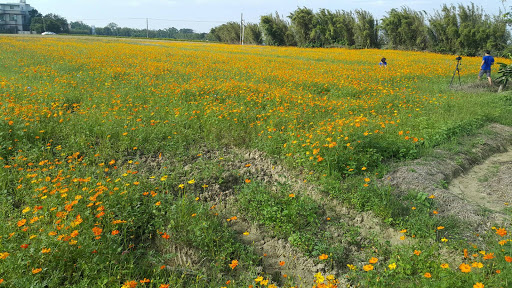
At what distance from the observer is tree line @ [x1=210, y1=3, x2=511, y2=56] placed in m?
28.6

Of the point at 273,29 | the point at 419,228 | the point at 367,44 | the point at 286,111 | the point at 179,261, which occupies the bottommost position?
the point at 179,261

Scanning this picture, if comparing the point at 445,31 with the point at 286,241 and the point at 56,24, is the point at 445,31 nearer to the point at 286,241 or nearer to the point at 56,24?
the point at 286,241

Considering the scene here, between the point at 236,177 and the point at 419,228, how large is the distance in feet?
8.22

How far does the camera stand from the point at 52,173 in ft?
14.1

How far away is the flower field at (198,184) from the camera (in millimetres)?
2771

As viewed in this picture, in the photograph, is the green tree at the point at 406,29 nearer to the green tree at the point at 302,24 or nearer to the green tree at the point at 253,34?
the green tree at the point at 302,24

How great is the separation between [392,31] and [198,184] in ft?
122

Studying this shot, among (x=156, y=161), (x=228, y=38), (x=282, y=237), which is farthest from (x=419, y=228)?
(x=228, y=38)

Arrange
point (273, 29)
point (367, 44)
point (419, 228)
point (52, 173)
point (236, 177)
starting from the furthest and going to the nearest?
point (273, 29), point (367, 44), point (236, 177), point (52, 173), point (419, 228)

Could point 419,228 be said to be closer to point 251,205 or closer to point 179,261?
point 251,205

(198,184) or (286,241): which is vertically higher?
(198,184)

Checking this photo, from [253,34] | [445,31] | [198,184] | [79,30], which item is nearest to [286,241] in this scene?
[198,184]

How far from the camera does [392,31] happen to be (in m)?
35.3

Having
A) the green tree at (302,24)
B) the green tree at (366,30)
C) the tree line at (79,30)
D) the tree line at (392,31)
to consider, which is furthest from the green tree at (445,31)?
the tree line at (79,30)
